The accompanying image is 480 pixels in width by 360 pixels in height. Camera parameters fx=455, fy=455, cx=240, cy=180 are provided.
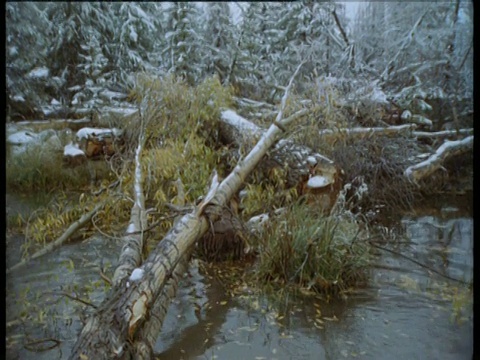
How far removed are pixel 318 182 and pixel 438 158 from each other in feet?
2.32

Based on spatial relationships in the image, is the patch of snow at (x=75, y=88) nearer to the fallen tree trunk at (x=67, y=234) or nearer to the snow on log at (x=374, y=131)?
the fallen tree trunk at (x=67, y=234)

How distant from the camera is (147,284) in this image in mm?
2197

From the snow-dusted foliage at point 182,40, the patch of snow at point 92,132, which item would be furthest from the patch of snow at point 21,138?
the snow-dusted foliage at point 182,40

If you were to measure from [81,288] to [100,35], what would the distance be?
1.31m

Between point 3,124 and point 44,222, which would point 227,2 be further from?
point 44,222

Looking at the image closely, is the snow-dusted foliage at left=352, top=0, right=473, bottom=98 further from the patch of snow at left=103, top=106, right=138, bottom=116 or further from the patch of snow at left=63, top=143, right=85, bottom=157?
the patch of snow at left=63, top=143, right=85, bottom=157

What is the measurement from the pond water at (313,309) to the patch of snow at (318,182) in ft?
1.42

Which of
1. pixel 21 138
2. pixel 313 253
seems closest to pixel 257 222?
pixel 313 253

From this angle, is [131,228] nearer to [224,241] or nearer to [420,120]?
[224,241]

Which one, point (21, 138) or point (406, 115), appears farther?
point (406, 115)

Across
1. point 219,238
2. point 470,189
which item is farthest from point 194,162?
point 470,189

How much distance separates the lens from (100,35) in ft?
7.69

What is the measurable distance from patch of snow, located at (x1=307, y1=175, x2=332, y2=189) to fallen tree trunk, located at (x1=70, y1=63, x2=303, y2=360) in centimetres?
35

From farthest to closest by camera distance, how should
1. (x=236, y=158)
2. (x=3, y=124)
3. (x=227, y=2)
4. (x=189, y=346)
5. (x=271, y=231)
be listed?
1. (x=236, y=158)
2. (x=271, y=231)
3. (x=227, y=2)
4. (x=189, y=346)
5. (x=3, y=124)
